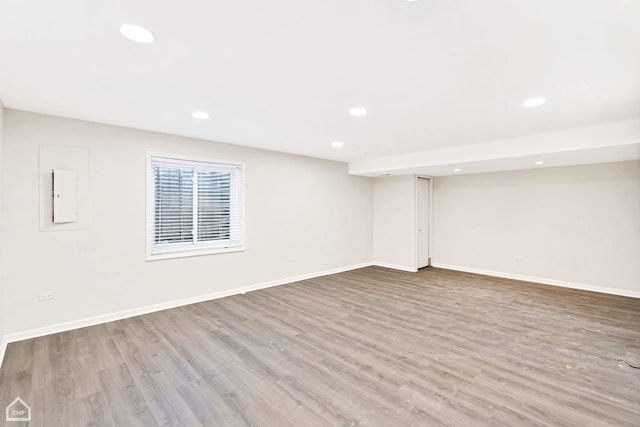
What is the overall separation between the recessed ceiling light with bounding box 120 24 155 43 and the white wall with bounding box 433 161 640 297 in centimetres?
649

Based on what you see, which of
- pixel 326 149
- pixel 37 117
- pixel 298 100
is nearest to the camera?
pixel 298 100

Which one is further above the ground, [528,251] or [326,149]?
[326,149]

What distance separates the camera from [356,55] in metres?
2.00

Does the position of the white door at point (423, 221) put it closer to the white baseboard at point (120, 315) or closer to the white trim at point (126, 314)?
the white trim at point (126, 314)

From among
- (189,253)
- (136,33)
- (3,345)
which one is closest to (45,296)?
(3,345)

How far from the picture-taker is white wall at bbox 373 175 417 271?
6676mm

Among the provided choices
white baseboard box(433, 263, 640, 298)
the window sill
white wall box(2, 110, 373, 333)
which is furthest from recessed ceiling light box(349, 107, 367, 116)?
white baseboard box(433, 263, 640, 298)

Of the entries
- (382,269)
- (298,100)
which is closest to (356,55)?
Answer: (298,100)

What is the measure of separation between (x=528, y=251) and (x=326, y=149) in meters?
4.49

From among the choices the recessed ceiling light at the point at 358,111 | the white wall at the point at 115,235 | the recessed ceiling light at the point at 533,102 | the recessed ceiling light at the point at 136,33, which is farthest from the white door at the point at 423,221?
the recessed ceiling light at the point at 136,33

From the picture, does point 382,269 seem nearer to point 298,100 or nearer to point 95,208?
point 298,100

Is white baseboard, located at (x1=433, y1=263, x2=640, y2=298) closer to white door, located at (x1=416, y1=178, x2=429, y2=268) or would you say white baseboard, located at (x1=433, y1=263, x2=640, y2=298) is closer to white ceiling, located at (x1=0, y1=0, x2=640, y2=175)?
white door, located at (x1=416, y1=178, x2=429, y2=268)

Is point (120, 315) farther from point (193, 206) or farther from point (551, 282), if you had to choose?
point (551, 282)

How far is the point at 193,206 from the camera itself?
178 inches
